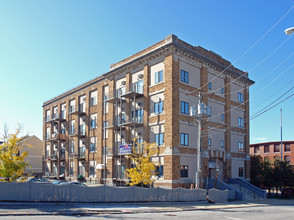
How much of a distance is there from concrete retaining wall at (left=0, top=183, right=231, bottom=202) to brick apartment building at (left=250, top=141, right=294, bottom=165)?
47.7 meters

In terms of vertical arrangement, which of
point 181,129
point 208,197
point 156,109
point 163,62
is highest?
point 163,62

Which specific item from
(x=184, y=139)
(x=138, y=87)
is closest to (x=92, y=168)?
(x=138, y=87)

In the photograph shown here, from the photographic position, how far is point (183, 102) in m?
31.8

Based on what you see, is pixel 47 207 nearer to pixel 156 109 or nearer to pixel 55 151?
pixel 156 109

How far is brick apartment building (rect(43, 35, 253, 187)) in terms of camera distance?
101ft

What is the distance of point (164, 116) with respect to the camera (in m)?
31.0

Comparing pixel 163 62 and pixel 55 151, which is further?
pixel 55 151

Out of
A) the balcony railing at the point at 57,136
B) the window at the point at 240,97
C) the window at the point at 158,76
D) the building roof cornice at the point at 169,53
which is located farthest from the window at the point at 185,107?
the balcony railing at the point at 57,136

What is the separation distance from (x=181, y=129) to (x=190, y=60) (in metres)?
7.64

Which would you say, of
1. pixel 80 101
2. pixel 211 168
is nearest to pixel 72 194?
pixel 211 168

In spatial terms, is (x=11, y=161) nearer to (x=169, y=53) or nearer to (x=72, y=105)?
(x=169, y=53)

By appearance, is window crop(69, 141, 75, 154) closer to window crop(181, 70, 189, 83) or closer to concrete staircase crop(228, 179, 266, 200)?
window crop(181, 70, 189, 83)

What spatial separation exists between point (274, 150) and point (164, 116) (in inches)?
1889

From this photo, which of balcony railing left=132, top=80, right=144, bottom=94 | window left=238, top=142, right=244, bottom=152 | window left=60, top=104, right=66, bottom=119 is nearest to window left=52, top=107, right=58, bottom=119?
window left=60, top=104, right=66, bottom=119
